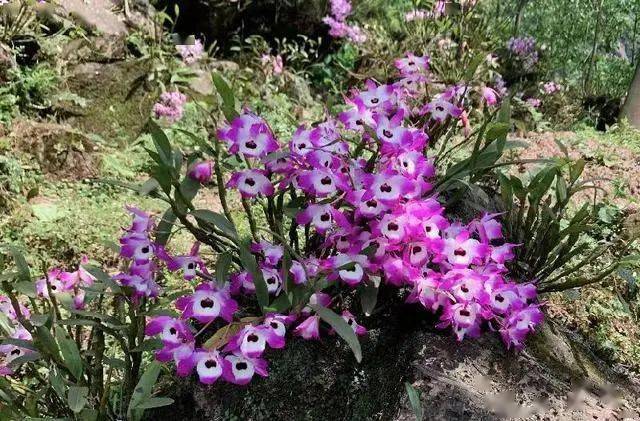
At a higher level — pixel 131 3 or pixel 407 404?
pixel 407 404

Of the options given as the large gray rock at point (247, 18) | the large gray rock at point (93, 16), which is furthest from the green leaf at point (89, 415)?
the large gray rock at point (247, 18)

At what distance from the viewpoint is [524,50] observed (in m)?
7.55

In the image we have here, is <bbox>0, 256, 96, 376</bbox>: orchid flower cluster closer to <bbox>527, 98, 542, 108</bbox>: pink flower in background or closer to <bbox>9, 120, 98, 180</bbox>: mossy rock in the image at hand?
<bbox>9, 120, 98, 180</bbox>: mossy rock

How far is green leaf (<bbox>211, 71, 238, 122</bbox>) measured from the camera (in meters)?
1.48

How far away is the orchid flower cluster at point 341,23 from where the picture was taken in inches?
282

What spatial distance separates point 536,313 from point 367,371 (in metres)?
0.46

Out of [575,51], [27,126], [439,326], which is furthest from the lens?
[575,51]

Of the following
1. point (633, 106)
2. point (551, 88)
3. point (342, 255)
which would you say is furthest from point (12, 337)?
point (551, 88)

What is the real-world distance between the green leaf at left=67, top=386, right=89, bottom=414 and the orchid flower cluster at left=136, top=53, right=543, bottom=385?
0.19m

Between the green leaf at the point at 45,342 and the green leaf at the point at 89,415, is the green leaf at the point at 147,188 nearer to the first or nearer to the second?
the green leaf at the point at 45,342

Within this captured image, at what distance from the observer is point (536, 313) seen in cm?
161

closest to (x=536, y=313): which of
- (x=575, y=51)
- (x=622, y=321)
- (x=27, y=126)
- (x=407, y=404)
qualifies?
(x=407, y=404)

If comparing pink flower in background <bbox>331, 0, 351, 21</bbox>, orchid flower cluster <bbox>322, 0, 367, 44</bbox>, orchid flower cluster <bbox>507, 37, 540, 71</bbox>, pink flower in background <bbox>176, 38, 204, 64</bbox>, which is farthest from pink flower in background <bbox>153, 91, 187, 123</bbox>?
orchid flower cluster <bbox>507, 37, 540, 71</bbox>

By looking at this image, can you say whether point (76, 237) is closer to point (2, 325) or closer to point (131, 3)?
point (2, 325)
